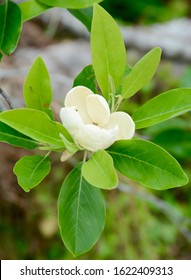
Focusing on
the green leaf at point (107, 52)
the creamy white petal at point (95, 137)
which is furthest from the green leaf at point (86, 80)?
the creamy white petal at point (95, 137)

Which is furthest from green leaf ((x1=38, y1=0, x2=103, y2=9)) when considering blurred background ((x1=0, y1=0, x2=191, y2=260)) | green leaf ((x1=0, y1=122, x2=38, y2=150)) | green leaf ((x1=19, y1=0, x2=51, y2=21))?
blurred background ((x1=0, y1=0, x2=191, y2=260))

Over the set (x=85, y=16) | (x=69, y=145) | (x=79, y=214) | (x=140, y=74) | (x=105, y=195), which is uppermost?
(x=85, y=16)

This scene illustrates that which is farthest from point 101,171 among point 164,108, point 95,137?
point 164,108

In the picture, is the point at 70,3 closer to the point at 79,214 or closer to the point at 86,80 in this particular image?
the point at 86,80

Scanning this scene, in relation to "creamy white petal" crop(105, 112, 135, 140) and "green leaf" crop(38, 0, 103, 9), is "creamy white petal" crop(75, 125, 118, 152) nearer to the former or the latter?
"creamy white petal" crop(105, 112, 135, 140)
